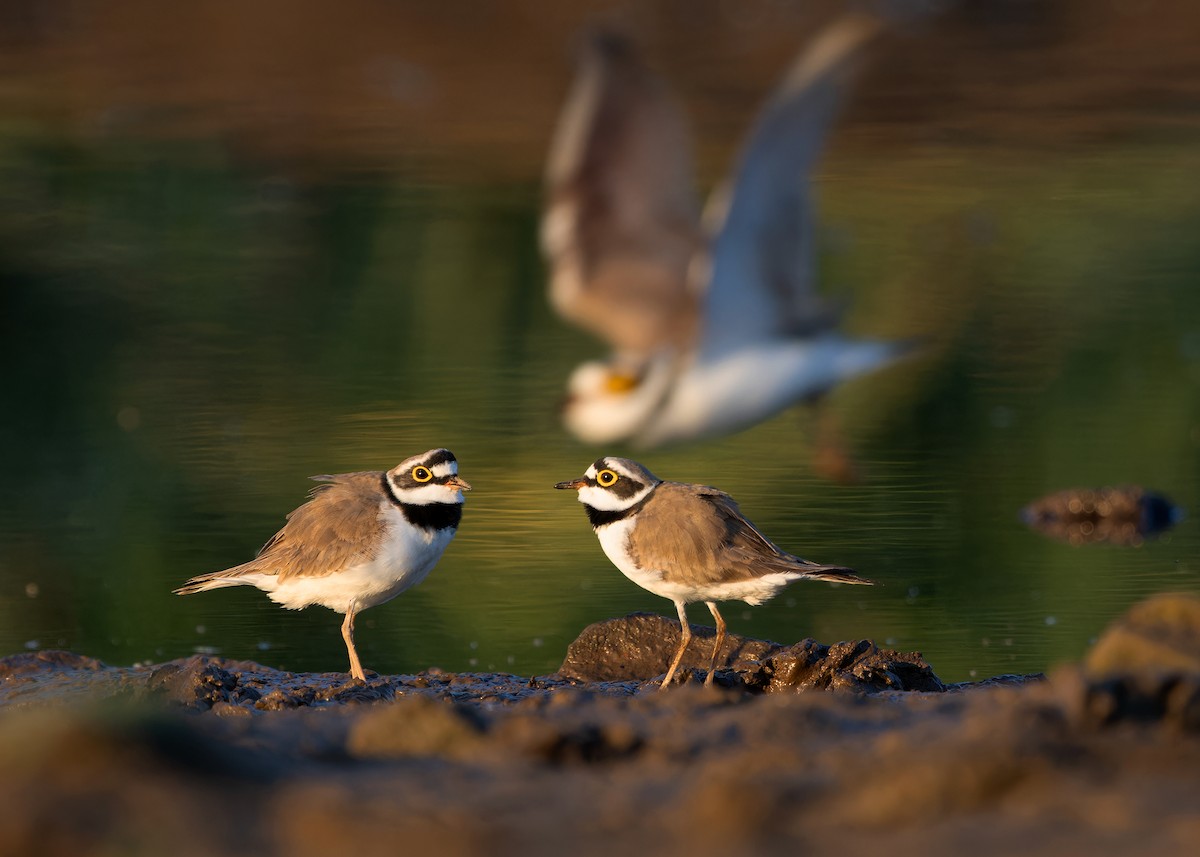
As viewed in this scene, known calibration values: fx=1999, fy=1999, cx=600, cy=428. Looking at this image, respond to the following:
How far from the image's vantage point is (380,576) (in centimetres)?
700

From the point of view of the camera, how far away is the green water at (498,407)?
7.79m

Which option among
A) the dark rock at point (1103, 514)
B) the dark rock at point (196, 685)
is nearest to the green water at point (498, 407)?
the dark rock at point (1103, 514)

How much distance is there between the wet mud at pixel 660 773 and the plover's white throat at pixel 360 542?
66.9 inches

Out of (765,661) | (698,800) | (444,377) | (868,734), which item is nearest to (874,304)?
(444,377)

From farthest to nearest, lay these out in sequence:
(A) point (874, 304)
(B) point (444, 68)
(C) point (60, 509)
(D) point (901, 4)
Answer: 1. (D) point (901, 4)
2. (B) point (444, 68)
3. (A) point (874, 304)
4. (C) point (60, 509)

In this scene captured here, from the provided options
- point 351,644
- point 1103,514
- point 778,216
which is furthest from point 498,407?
point 351,644

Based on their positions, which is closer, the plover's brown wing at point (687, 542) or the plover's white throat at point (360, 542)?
the plover's brown wing at point (687, 542)

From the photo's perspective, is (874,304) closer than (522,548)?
No

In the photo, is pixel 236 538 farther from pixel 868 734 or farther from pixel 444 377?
pixel 868 734

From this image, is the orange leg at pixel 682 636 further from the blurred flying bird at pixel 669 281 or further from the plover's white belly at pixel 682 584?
the blurred flying bird at pixel 669 281

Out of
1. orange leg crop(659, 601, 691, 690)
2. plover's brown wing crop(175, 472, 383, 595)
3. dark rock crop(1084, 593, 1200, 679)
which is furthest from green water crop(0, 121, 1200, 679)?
dark rock crop(1084, 593, 1200, 679)

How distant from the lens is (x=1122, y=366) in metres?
11.1

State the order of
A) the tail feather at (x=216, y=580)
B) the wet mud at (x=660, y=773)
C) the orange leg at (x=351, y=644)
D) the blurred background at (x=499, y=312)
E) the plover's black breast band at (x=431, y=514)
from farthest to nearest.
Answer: the blurred background at (x=499, y=312)
the tail feather at (x=216, y=580)
the plover's black breast band at (x=431, y=514)
the orange leg at (x=351, y=644)
the wet mud at (x=660, y=773)

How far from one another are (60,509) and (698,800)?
6.07 meters
